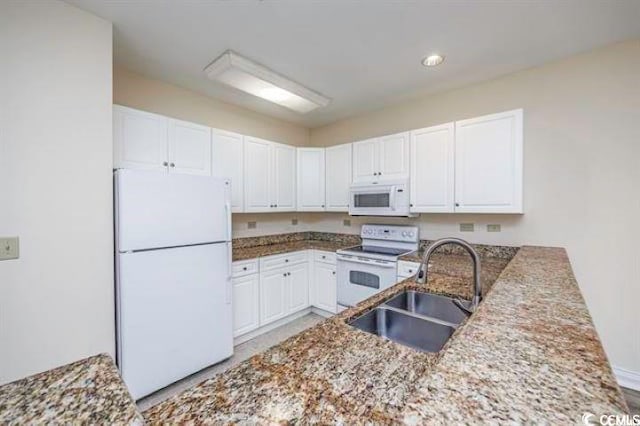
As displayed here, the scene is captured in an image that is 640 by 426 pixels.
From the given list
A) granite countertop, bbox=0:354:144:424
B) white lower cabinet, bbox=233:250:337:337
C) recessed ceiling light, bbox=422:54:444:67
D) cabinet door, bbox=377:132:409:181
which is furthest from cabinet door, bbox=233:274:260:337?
recessed ceiling light, bbox=422:54:444:67

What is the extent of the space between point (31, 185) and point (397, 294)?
7.13ft

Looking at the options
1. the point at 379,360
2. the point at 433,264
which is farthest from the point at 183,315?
the point at 433,264

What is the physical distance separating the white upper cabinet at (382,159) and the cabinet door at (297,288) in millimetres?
1317

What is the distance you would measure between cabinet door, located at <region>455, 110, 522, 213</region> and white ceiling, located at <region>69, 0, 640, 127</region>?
535mm

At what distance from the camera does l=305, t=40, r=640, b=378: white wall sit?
6.66 feet

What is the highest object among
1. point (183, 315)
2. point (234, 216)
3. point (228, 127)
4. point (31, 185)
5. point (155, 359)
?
point (228, 127)

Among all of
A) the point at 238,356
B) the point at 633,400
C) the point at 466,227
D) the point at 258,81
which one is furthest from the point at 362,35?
the point at 633,400

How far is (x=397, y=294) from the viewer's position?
1.48 meters

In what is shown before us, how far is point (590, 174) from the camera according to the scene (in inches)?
85.4

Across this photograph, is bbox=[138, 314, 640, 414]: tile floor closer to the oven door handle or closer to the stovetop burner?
the oven door handle

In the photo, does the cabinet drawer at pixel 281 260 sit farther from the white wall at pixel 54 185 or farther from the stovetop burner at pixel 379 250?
the white wall at pixel 54 185

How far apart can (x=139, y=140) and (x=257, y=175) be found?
1.23m

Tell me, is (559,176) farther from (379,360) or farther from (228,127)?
(228,127)

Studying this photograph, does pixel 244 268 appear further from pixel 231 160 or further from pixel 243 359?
pixel 231 160
